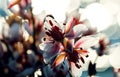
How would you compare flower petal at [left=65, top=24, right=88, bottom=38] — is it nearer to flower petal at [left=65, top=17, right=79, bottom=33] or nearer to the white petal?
flower petal at [left=65, top=17, right=79, bottom=33]

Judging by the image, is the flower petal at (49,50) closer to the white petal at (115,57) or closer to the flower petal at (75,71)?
the flower petal at (75,71)

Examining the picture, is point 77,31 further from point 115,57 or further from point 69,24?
point 115,57

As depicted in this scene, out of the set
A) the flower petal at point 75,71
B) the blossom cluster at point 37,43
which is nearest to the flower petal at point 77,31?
the blossom cluster at point 37,43

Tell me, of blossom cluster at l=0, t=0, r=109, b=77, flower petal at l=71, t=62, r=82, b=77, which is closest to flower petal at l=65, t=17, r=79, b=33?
blossom cluster at l=0, t=0, r=109, b=77

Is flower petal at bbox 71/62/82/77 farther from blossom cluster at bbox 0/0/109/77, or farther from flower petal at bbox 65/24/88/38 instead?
flower petal at bbox 65/24/88/38

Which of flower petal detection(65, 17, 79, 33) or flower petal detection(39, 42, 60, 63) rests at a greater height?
flower petal detection(65, 17, 79, 33)

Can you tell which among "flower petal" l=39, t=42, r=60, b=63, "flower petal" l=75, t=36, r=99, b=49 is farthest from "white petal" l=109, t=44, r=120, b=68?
"flower petal" l=39, t=42, r=60, b=63

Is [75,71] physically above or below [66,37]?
below

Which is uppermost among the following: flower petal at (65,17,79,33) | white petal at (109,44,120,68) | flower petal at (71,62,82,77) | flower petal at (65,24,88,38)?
flower petal at (65,17,79,33)

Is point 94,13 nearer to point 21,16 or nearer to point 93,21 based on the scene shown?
point 93,21

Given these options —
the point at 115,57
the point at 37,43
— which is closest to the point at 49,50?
the point at 37,43

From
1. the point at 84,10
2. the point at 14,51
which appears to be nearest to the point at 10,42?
the point at 14,51
